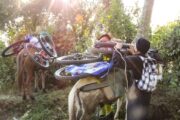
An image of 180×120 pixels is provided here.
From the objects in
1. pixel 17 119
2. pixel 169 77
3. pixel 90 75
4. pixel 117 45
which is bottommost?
pixel 17 119

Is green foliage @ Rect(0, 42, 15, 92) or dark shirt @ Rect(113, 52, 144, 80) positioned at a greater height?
dark shirt @ Rect(113, 52, 144, 80)

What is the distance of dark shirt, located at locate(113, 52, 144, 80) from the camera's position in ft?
23.0

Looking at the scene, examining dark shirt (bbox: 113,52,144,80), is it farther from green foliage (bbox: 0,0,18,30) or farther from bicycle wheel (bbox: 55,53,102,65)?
green foliage (bbox: 0,0,18,30)

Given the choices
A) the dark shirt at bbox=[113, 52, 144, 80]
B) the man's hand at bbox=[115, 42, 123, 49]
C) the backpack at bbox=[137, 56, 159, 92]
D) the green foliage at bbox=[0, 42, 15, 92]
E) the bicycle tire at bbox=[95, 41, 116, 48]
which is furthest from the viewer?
the green foliage at bbox=[0, 42, 15, 92]

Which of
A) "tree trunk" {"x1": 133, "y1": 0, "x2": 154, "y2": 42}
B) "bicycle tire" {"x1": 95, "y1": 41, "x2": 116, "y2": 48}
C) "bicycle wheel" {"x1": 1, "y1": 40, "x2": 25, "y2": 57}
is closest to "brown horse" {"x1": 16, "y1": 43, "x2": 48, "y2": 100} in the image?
"bicycle wheel" {"x1": 1, "y1": 40, "x2": 25, "y2": 57}

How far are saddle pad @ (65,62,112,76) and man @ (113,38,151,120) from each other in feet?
0.72

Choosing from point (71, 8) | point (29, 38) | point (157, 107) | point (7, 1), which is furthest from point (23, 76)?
point (7, 1)

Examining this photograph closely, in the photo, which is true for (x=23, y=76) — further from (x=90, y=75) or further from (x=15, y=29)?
(x=15, y=29)

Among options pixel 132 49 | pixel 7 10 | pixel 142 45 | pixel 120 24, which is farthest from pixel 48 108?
pixel 7 10

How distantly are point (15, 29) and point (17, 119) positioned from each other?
8.99 m

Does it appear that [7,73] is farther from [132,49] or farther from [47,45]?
[132,49]

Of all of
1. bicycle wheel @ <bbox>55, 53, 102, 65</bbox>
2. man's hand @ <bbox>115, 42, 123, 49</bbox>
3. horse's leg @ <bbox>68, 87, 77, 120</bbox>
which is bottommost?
horse's leg @ <bbox>68, 87, 77, 120</bbox>

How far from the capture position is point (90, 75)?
715 cm

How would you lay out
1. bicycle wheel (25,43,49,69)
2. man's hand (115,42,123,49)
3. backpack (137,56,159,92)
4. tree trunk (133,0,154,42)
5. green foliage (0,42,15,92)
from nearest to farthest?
1. backpack (137,56,159,92)
2. man's hand (115,42,123,49)
3. tree trunk (133,0,154,42)
4. bicycle wheel (25,43,49,69)
5. green foliage (0,42,15,92)
